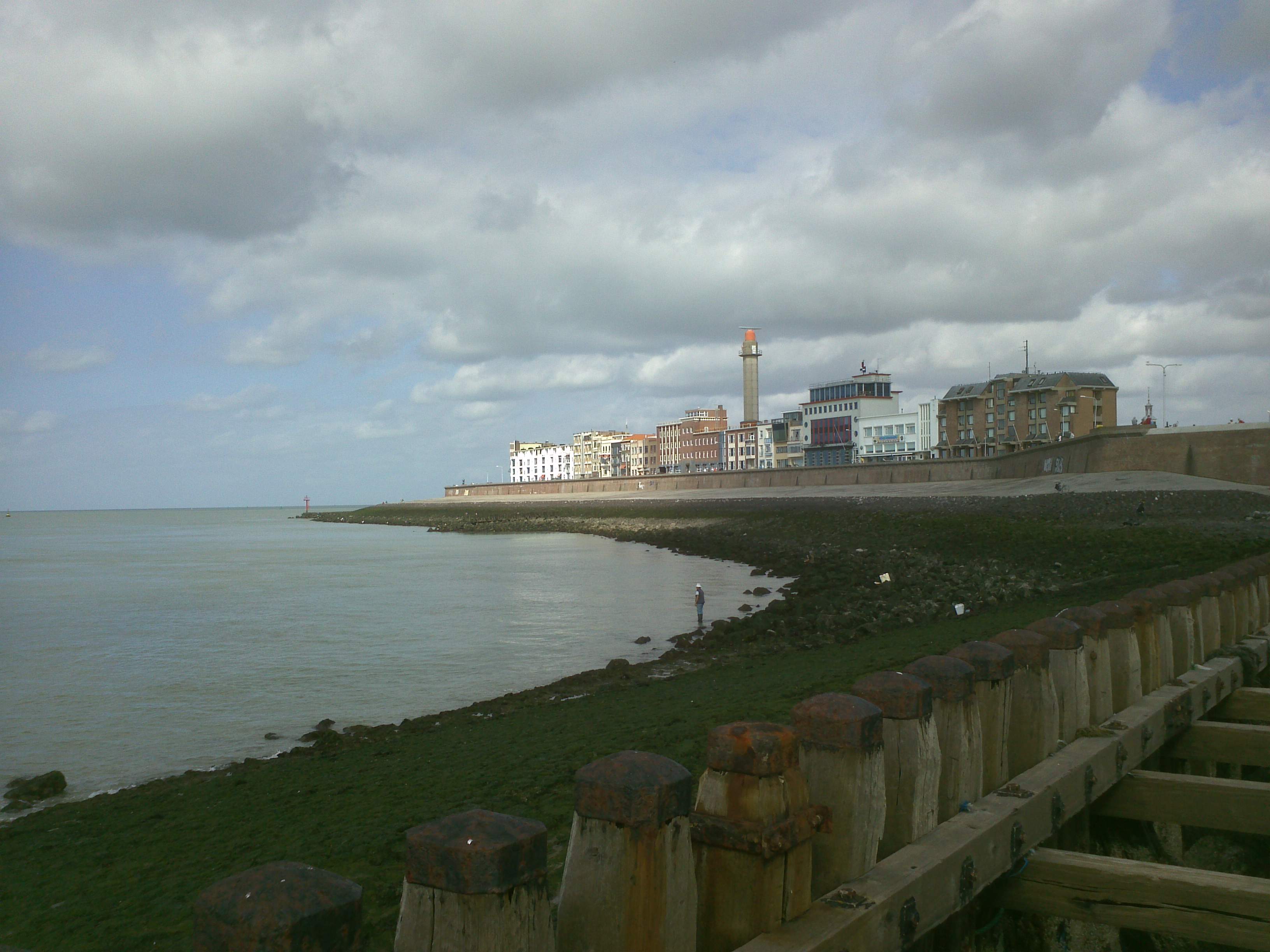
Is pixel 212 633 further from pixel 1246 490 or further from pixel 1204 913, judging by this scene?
pixel 1246 490

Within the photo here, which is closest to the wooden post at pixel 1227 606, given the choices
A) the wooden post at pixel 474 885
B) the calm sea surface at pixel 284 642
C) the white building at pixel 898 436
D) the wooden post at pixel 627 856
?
the wooden post at pixel 627 856

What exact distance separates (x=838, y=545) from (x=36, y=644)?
28428 mm

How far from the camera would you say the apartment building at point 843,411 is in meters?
134

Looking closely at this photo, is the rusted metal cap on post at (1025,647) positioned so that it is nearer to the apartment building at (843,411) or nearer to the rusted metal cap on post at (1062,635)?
the rusted metal cap on post at (1062,635)

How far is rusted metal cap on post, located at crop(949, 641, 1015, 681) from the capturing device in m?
3.72

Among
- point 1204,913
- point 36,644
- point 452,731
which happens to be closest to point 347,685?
point 452,731

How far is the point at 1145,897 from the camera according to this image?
3.38m

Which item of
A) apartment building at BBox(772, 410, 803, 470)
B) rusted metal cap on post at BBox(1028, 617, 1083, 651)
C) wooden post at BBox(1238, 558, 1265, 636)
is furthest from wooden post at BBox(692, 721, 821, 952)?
apartment building at BBox(772, 410, 803, 470)

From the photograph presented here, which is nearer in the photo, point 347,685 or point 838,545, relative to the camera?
point 347,685

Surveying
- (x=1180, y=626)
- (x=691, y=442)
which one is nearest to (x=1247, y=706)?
(x=1180, y=626)

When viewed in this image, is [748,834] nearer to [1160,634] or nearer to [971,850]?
[971,850]

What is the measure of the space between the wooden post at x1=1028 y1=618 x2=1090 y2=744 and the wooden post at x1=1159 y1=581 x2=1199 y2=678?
1.72m

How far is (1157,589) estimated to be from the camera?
18.7 feet

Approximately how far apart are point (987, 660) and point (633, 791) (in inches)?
84.4
